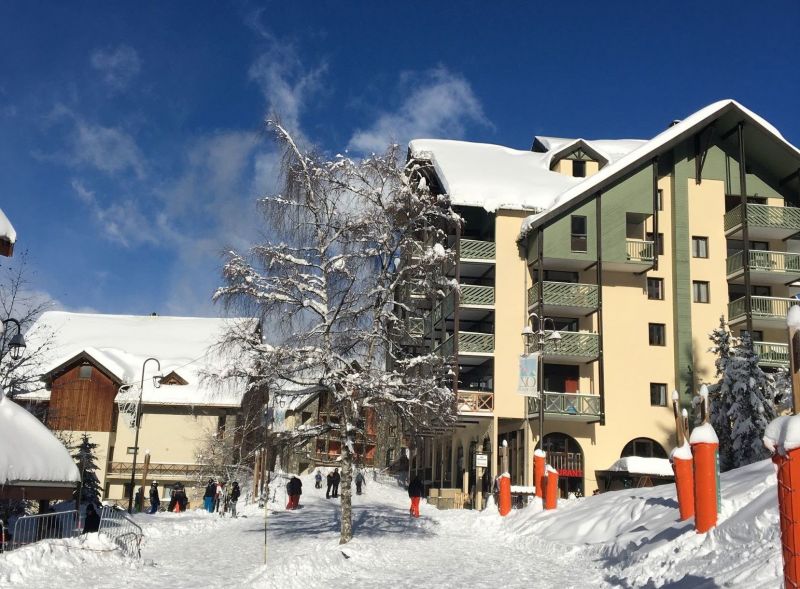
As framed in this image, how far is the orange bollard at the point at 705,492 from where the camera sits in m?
13.9

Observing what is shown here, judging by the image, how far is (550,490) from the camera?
81.9ft

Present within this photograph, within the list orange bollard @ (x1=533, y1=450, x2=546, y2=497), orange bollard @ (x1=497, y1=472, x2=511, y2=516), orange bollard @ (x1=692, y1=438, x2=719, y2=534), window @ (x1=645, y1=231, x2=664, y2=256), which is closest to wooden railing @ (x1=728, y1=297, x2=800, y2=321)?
window @ (x1=645, y1=231, x2=664, y2=256)

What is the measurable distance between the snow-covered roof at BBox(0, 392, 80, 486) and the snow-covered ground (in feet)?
6.83

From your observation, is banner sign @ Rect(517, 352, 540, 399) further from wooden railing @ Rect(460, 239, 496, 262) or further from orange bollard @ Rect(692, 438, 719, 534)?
wooden railing @ Rect(460, 239, 496, 262)

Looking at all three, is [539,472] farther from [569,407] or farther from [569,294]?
[569,294]

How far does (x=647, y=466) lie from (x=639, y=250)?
9953 millimetres

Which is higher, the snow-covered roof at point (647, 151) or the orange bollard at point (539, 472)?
the snow-covered roof at point (647, 151)

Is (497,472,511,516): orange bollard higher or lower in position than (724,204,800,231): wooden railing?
lower

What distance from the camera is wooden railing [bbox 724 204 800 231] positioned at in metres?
38.1

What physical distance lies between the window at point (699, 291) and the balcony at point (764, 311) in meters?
1.16

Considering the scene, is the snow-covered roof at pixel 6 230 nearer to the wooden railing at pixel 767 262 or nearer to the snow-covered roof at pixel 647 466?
the snow-covered roof at pixel 647 466

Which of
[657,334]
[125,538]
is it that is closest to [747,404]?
[657,334]

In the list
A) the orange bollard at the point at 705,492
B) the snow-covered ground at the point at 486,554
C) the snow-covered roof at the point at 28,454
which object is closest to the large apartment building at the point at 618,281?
the snow-covered ground at the point at 486,554

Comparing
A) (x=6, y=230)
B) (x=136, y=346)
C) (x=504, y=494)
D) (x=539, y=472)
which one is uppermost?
(x=136, y=346)
